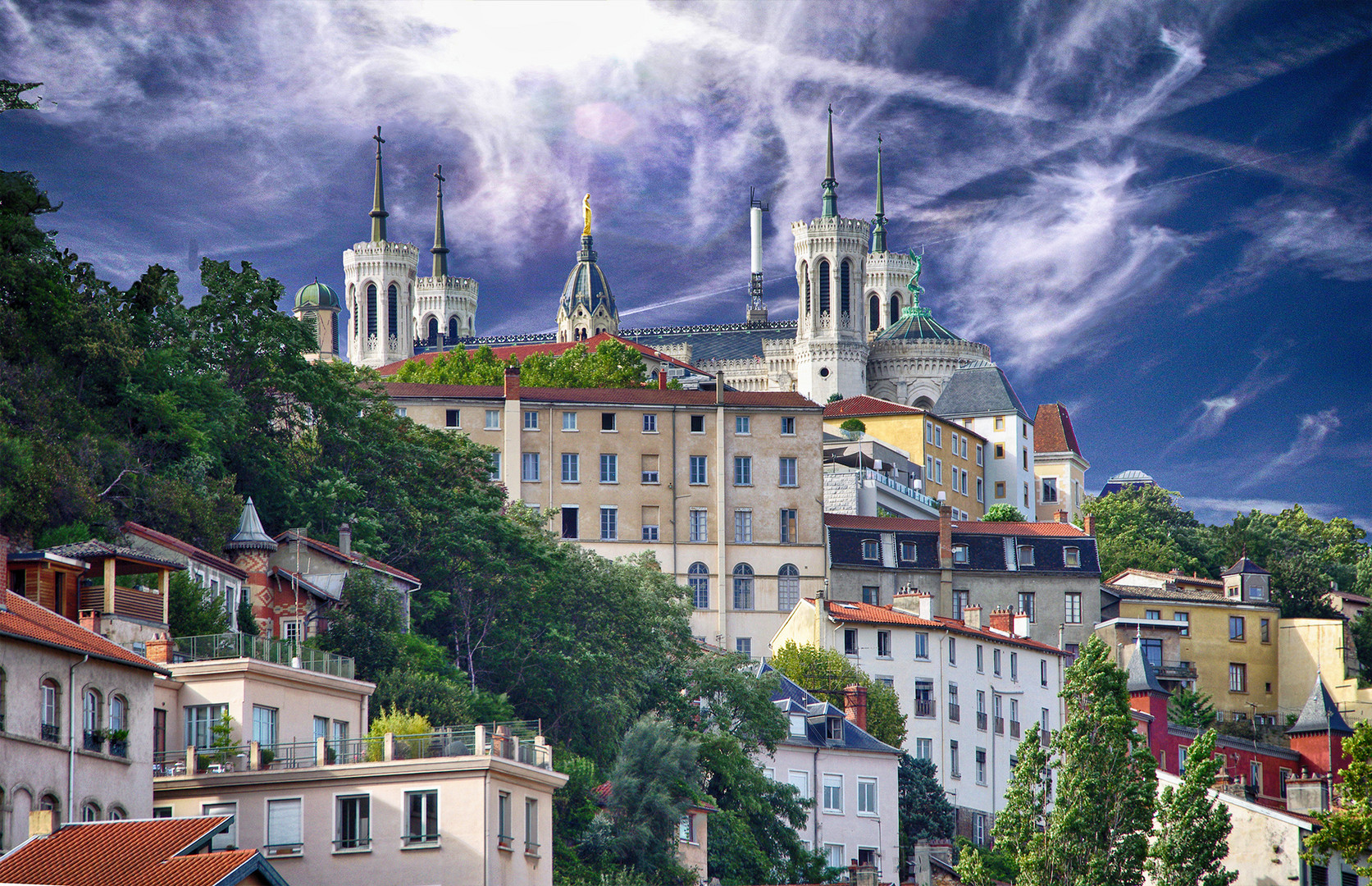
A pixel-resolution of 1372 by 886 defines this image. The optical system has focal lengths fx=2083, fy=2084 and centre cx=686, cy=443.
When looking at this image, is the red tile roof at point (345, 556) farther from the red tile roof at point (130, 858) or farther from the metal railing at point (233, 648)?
the red tile roof at point (130, 858)

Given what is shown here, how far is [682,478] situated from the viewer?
9194 centimetres

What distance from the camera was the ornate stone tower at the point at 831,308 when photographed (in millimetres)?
151625

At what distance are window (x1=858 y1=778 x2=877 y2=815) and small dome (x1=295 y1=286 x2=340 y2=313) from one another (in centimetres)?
12066

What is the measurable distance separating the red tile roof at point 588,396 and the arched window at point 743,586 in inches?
285

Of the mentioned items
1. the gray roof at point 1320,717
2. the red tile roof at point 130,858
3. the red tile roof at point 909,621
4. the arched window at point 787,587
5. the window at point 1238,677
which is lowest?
the red tile roof at point 130,858

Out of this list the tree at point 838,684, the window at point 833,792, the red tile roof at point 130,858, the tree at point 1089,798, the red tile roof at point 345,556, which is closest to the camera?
the red tile roof at point 130,858

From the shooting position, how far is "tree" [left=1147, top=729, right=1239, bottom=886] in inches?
1794

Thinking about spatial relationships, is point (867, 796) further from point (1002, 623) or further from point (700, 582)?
point (700, 582)

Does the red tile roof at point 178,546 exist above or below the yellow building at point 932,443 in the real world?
below

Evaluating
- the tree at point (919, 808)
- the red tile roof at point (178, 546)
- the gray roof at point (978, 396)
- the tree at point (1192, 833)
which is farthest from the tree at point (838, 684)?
the gray roof at point (978, 396)

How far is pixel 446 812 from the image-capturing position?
39.8 m

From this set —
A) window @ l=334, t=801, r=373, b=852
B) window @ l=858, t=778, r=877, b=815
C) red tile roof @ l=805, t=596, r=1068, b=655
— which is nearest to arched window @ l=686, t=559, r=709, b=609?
red tile roof @ l=805, t=596, r=1068, b=655

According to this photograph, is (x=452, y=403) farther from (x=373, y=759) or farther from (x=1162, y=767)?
(x=373, y=759)

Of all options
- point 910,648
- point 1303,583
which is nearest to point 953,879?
point 910,648
